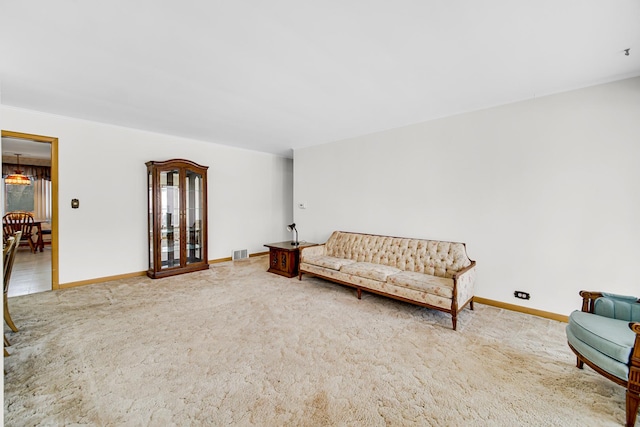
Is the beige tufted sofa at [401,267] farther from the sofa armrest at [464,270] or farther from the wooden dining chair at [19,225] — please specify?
the wooden dining chair at [19,225]

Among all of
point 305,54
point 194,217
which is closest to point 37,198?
point 194,217

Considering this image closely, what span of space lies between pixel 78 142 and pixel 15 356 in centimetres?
310

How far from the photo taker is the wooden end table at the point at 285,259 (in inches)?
196

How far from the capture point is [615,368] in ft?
6.40

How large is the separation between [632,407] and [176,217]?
224 inches

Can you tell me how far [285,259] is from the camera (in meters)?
5.06

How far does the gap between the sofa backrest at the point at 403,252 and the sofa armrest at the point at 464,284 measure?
0.16 m

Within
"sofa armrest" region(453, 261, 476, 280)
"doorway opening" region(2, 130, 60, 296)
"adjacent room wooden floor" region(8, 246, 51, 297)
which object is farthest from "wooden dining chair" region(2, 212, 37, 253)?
"sofa armrest" region(453, 261, 476, 280)

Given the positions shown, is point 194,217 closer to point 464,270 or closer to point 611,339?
point 464,270

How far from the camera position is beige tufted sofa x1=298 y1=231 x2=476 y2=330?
3.28 m

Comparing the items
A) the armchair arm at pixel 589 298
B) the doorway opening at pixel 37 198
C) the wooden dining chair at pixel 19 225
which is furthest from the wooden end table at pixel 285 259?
the wooden dining chair at pixel 19 225

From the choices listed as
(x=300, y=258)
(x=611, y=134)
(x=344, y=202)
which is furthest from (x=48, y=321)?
(x=611, y=134)

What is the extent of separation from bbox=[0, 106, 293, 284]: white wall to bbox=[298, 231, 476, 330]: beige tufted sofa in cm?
248

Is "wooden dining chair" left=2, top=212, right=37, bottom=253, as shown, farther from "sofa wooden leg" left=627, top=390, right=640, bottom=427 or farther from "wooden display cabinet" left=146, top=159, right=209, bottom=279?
"sofa wooden leg" left=627, top=390, right=640, bottom=427
